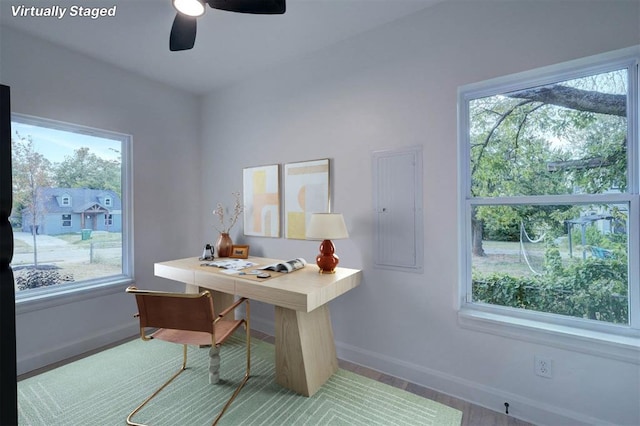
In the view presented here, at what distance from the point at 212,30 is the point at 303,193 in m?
1.50

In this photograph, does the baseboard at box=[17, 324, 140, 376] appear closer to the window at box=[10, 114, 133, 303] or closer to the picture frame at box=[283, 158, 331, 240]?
the window at box=[10, 114, 133, 303]

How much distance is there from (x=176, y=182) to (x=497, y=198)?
320 centimetres

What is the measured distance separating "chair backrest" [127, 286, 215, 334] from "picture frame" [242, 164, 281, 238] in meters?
1.28

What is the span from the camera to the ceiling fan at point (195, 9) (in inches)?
59.6

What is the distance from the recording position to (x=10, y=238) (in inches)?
15.5

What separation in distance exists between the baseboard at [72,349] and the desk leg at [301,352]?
180 centimetres

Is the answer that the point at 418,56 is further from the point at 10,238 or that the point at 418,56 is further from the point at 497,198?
the point at 10,238

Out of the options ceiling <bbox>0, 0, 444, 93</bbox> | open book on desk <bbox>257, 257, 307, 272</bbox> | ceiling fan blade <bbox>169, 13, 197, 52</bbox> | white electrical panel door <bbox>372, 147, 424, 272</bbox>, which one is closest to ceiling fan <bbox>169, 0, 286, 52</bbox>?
ceiling fan blade <bbox>169, 13, 197, 52</bbox>

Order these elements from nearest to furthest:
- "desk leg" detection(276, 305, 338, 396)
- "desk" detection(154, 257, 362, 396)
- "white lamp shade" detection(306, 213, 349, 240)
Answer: "desk" detection(154, 257, 362, 396) < "desk leg" detection(276, 305, 338, 396) < "white lamp shade" detection(306, 213, 349, 240)

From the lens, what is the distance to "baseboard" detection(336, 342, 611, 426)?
Answer: 1658 mm

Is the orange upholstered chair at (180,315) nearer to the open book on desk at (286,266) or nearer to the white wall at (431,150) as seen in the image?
the open book on desk at (286,266)

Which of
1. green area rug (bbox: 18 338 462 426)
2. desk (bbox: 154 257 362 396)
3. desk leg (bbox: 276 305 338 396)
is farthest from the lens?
desk leg (bbox: 276 305 338 396)

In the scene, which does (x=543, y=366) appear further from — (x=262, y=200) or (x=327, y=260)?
(x=262, y=200)

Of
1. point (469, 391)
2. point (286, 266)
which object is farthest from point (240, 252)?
point (469, 391)
